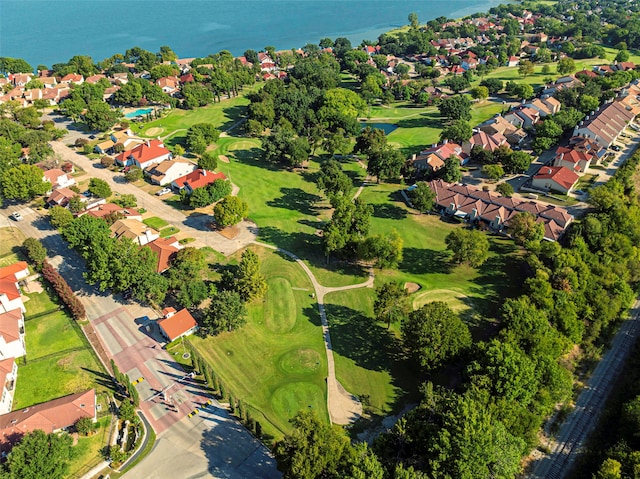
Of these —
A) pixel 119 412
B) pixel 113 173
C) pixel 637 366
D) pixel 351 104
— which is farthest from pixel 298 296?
pixel 351 104

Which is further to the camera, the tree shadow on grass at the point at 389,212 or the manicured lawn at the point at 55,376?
the tree shadow on grass at the point at 389,212

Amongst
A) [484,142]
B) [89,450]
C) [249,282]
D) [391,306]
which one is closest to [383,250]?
[391,306]

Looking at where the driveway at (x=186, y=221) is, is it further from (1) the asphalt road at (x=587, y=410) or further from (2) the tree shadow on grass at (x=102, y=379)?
(1) the asphalt road at (x=587, y=410)

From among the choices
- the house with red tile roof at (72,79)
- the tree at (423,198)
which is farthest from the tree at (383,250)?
the house with red tile roof at (72,79)

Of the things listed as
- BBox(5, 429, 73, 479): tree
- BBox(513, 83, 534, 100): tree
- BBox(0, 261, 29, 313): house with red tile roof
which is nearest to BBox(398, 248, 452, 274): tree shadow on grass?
BBox(5, 429, 73, 479): tree

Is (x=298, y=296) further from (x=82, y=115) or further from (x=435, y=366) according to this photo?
(x=82, y=115)
